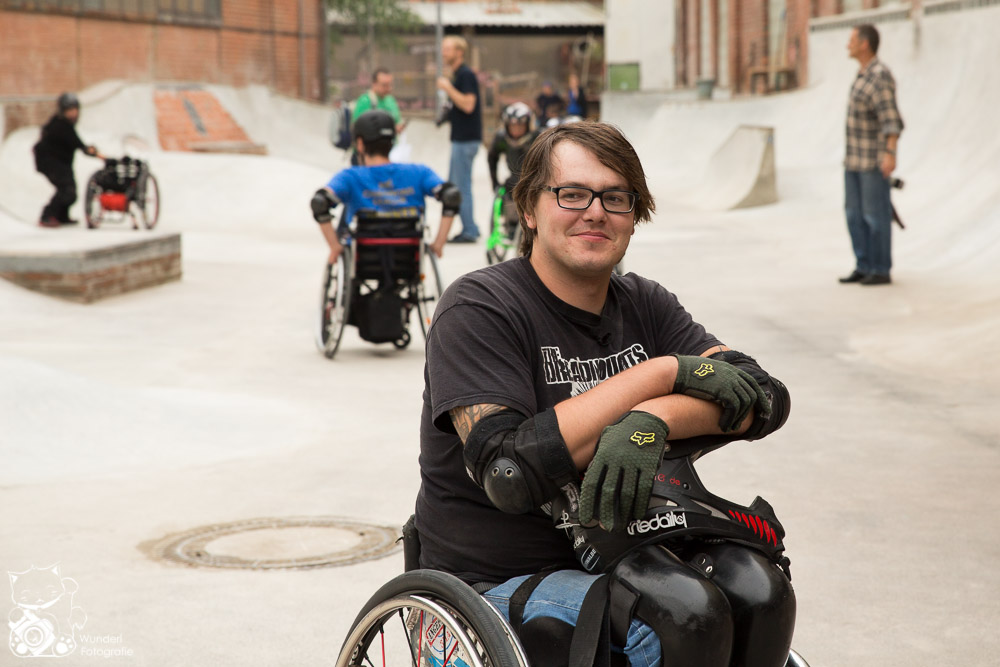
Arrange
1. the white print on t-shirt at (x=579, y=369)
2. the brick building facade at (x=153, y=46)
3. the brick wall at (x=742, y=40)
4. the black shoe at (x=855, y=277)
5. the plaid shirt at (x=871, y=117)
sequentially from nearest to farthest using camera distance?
the white print on t-shirt at (x=579, y=369), the plaid shirt at (x=871, y=117), the black shoe at (x=855, y=277), the brick building facade at (x=153, y=46), the brick wall at (x=742, y=40)

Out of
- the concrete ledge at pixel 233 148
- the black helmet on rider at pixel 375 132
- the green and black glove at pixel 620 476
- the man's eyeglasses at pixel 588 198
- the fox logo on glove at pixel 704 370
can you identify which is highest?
the concrete ledge at pixel 233 148

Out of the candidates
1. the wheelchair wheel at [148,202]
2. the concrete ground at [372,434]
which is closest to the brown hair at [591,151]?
the concrete ground at [372,434]

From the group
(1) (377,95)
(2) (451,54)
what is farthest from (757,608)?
(1) (377,95)

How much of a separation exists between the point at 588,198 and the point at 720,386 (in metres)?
0.49

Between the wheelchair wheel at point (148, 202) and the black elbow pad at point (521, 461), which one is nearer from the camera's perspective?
the black elbow pad at point (521, 461)

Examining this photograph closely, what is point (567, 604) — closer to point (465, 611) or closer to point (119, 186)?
point (465, 611)

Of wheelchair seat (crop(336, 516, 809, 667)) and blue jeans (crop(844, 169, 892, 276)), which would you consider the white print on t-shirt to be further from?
blue jeans (crop(844, 169, 892, 276))

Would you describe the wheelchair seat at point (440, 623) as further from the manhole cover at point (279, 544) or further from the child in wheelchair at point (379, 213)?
the child in wheelchair at point (379, 213)

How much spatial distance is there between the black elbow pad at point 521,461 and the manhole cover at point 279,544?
7.60ft

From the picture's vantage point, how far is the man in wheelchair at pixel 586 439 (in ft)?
7.57

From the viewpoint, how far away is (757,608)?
2334mm

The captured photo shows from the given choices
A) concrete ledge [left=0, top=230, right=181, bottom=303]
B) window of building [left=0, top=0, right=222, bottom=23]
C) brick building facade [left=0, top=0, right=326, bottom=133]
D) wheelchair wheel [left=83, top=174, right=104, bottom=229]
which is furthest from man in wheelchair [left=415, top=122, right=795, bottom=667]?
window of building [left=0, top=0, right=222, bottom=23]

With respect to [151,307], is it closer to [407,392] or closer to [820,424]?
[407,392]

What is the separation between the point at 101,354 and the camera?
888 centimetres
